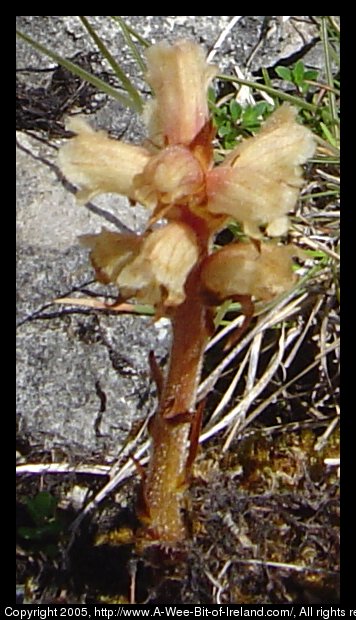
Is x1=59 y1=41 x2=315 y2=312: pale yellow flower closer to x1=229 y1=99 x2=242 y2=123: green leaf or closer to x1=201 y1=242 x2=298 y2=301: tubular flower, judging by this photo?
x1=201 y1=242 x2=298 y2=301: tubular flower

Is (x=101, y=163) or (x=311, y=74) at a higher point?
(x=311, y=74)

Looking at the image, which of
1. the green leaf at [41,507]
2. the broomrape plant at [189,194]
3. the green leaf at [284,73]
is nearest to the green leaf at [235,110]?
the green leaf at [284,73]

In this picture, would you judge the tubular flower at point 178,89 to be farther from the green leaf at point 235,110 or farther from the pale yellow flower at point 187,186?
the green leaf at point 235,110

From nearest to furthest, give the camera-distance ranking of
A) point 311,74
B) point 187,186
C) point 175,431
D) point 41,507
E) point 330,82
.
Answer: point 187,186, point 175,431, point 41,507, point 330,82, point 311,74

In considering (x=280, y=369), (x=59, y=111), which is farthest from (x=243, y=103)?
(x=280, y=369)

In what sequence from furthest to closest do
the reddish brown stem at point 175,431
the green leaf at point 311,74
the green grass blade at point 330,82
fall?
the green leaf at point 311,74 < the green grass blade at point 330,82 < the reddish brown stem at point 175,431

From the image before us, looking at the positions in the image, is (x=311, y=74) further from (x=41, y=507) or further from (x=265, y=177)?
(x=41, y=507)

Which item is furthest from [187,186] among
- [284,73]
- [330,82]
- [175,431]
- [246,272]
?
[284,73]
